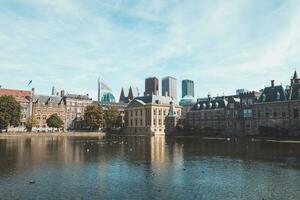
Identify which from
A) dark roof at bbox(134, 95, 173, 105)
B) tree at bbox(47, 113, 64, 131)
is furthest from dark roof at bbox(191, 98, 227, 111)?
tree at bbox(47, 113, 64, 131)

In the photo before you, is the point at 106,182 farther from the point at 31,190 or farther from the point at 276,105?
the point at 276,105

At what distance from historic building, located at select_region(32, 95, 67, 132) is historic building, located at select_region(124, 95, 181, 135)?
1337 inches

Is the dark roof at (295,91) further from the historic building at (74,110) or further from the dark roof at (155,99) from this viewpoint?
the historic building at (74,110)

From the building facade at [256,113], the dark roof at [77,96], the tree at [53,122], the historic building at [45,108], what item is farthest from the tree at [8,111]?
the building facade at [256,113]

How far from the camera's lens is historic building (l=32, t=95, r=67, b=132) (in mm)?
157875

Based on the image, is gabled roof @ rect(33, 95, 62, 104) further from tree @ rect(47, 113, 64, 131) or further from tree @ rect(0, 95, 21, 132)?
tree @ rect(0, 95, 21, 132)

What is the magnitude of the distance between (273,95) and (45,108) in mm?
105830

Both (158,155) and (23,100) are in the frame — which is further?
(23,100)

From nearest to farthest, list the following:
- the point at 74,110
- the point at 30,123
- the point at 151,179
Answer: the point at 151,179 → the point at 30,123 → the point at 74,110

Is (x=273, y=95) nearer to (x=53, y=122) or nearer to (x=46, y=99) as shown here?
(x=53, y=122)

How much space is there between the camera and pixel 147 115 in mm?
157625

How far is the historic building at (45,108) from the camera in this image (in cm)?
15788

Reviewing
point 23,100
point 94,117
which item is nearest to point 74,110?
point 23,100

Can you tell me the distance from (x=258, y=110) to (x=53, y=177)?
309 ft
